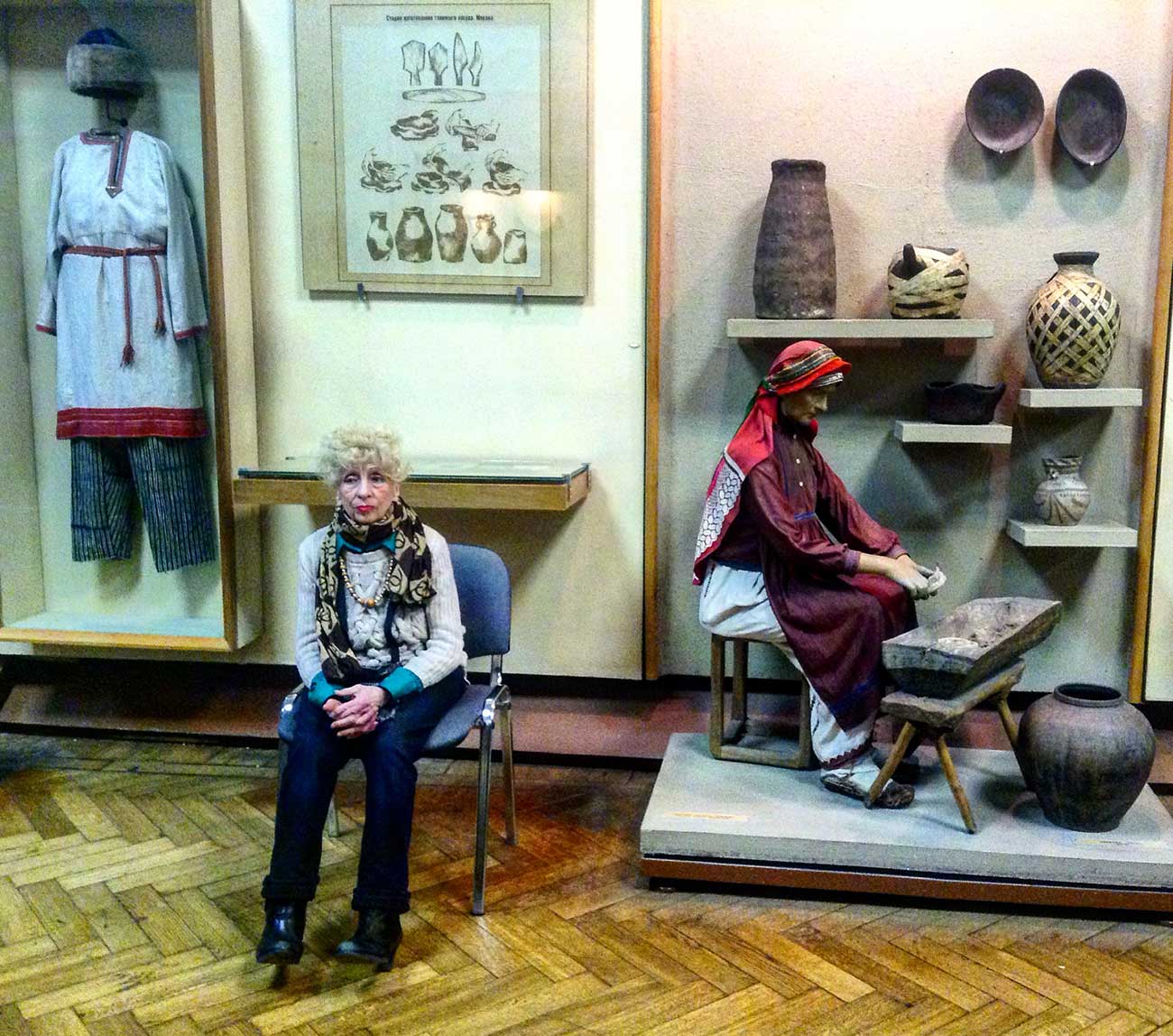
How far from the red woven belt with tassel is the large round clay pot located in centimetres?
275

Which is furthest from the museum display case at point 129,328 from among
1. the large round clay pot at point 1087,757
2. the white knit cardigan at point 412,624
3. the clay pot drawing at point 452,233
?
the large round clay pot at point 1087,757

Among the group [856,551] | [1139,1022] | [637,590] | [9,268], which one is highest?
[9,268]

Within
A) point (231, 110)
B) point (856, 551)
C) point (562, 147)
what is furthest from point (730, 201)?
point (231, 110)

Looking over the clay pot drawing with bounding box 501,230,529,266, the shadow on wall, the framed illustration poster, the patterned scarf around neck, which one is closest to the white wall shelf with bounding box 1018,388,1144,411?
the shadow on wall

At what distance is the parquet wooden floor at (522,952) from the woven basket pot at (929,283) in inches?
64.2

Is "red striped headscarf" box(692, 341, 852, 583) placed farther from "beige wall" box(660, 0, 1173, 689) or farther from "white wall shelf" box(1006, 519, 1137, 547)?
"white wall shelf" box(1006, 519, 1137, 547)

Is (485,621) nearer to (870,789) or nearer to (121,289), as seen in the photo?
(870,789)

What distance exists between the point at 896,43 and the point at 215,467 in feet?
8.10

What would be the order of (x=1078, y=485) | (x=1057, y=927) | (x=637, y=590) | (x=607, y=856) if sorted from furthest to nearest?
1. (x=637, y=590)
2. (x=1078, y=485)
3. (x=607, y=856)
4. (x=1057, y=927)

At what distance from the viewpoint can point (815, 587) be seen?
327cm

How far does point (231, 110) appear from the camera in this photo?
3.80 meters

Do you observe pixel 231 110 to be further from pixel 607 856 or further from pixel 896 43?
pixel 607 856

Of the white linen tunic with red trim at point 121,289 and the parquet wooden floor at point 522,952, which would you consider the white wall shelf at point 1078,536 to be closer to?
the parquet wooden floor at point 522,952

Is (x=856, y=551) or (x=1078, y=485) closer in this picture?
(x=856, y=551)
